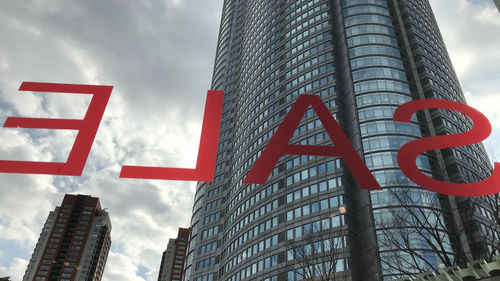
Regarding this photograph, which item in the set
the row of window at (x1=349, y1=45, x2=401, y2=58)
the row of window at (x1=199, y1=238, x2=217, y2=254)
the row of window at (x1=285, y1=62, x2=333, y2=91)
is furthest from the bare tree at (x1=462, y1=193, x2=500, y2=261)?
the row of window at (x1=199, y1=238, x2=217, y2=254)

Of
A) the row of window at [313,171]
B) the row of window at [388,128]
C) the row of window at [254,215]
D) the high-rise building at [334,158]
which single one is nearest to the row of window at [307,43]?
the high-rise building at [334,158]

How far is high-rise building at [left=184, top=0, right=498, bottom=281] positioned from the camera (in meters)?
48.9

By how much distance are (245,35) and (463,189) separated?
100451 millimetres

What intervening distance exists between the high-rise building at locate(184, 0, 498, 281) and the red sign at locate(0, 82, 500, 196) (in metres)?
26.4

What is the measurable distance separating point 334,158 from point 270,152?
44.8 metres

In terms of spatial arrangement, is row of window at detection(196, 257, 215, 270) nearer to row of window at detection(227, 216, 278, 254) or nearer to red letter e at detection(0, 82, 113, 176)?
row of window at detection(227, 216, 278, 254)

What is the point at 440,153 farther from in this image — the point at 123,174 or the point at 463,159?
the point at 123,174

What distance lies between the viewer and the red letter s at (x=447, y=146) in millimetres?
14344

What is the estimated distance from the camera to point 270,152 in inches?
591

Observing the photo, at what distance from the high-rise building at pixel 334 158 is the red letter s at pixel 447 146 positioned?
2582cm

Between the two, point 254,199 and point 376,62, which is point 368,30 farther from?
point 254,199

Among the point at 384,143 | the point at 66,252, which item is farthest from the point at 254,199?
the point at 66,252

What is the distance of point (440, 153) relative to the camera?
192 ft

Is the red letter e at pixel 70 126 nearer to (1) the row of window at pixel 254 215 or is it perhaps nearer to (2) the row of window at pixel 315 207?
(2) the row of window at pixel 315 207
